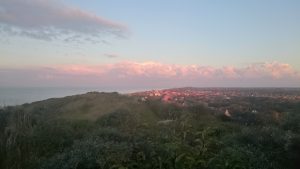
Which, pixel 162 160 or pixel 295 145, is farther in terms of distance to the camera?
pixel 295 145

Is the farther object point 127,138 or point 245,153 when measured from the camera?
point 127,138

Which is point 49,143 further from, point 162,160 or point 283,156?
point 283,156

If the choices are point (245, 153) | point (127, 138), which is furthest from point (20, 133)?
point (245, 153)

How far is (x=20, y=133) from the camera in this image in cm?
829

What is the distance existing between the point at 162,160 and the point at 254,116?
18281 mm

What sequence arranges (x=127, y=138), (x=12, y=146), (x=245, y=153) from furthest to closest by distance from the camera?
(x=127, y=138) → (x=245, y=153) → (x=12, y=146)

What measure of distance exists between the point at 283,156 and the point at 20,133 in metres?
5.79

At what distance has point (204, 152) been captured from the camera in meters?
8.24

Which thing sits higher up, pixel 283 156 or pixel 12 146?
pixel 12 146

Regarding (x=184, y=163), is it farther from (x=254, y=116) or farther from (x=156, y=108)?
(x=156, y=108)

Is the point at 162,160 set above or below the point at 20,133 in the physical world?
below

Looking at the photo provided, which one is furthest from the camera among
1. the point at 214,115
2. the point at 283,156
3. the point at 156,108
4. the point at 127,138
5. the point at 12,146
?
the point at 156,108

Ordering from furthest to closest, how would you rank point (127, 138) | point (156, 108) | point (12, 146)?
point (156, 108) → point (127, 138) → point (12, 146)

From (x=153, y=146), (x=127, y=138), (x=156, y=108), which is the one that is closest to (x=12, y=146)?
(x=153, y=146)
